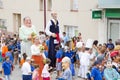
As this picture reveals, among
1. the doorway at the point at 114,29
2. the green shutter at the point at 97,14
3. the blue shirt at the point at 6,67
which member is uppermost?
the green shutter at the point at 97,14

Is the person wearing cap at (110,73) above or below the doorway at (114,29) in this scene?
below

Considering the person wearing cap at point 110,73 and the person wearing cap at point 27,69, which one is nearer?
the person wearing cap at point 110,73

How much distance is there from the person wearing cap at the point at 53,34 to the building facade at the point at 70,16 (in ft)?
28.4

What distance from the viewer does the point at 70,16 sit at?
3120 centimetres

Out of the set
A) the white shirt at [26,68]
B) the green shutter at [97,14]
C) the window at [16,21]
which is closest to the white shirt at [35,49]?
Answer: the white shirt at [26,68]

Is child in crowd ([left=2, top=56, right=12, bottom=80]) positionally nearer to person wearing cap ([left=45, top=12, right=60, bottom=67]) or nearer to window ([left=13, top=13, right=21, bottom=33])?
person wearing cap ([left=45, top=12, right=60, bottom=67])

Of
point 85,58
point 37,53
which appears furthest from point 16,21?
point 37,53

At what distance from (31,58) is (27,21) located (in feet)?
4.53

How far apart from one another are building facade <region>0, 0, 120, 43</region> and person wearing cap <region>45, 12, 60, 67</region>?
865 cm

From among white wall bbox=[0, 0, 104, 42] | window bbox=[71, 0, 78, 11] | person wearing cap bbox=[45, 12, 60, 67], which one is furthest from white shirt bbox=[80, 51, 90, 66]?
window bbox=[71, 0, 78, 11]

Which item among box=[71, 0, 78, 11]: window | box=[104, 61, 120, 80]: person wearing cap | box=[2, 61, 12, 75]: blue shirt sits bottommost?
box=[2, 61, 12, 75]: blue shirt

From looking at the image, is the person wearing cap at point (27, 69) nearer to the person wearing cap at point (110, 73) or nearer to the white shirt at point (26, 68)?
the white shirt at point (26, 68)

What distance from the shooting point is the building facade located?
2767cm

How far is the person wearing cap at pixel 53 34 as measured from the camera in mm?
17322
